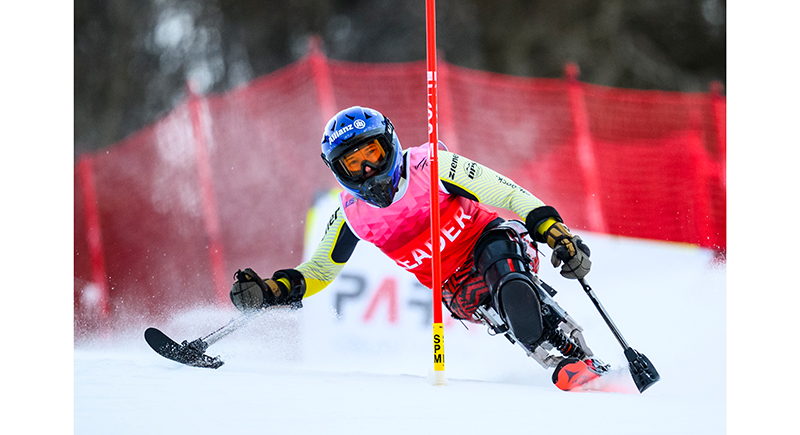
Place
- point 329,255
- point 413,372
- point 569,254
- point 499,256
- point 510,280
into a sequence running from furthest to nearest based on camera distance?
point 413,372
point 329,255
point 499,256
point 510,280
point 569,254

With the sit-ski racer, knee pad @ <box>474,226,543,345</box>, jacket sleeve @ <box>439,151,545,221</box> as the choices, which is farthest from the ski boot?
jacket sleeve @ <box>439,151,545,221</box>

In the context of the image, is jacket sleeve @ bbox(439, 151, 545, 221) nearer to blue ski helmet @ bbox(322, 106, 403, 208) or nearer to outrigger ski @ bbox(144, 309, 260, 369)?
blue ski helmet @ bbox(322, 106, 403, 208)

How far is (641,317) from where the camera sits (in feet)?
10.5

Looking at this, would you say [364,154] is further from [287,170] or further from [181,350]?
[287,170]

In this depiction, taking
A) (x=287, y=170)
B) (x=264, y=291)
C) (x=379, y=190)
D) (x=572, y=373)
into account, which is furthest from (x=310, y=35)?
(x=572, y=373)

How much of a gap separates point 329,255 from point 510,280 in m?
0.80

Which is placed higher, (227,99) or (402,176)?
(227,99)

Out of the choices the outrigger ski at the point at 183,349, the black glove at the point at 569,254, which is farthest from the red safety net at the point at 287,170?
the black glove at the point at 569,254

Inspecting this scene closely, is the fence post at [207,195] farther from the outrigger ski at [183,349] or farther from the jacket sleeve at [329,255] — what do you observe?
the jacket sleeve at [329,255]

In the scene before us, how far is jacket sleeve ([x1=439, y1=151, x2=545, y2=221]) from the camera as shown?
7.23 ft

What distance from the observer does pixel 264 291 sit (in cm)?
236

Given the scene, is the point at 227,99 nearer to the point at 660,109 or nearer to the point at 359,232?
the point at 359,232
